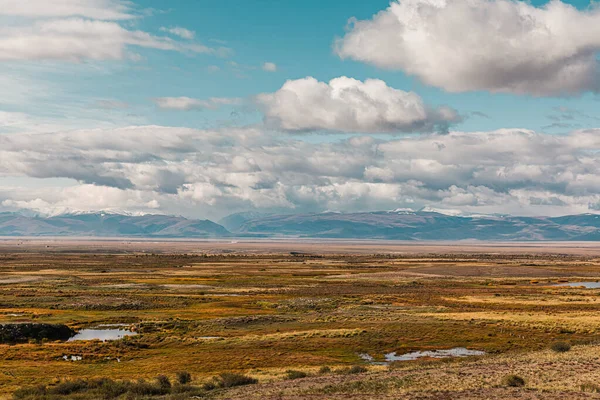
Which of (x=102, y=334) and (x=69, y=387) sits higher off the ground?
(x=69, y=387)

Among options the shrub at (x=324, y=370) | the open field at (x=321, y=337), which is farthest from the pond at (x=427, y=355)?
the shrub at (x=324, y=370)

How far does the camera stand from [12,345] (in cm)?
5331

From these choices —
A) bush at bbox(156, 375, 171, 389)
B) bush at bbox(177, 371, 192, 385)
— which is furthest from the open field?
bush at bbox(156, 375, 171, 389)

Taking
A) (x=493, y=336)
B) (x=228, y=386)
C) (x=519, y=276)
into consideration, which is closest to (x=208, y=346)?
(x=228, y=386)

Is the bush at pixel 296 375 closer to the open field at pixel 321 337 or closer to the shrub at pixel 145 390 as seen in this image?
the open field at pixel 321 337

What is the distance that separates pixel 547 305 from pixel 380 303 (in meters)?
24.4

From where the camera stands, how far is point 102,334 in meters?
61.7

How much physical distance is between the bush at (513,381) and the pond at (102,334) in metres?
39.9

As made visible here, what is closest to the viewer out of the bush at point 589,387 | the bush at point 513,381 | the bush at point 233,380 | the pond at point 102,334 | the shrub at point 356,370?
the bush at point 589,387

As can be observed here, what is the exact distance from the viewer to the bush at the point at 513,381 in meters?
32.3

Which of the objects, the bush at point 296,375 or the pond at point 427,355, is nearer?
the bush at point 296,375

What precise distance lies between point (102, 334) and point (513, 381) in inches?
1771

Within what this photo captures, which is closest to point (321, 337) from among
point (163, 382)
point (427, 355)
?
point (427, 355)

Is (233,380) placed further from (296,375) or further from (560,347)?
(560,347)
